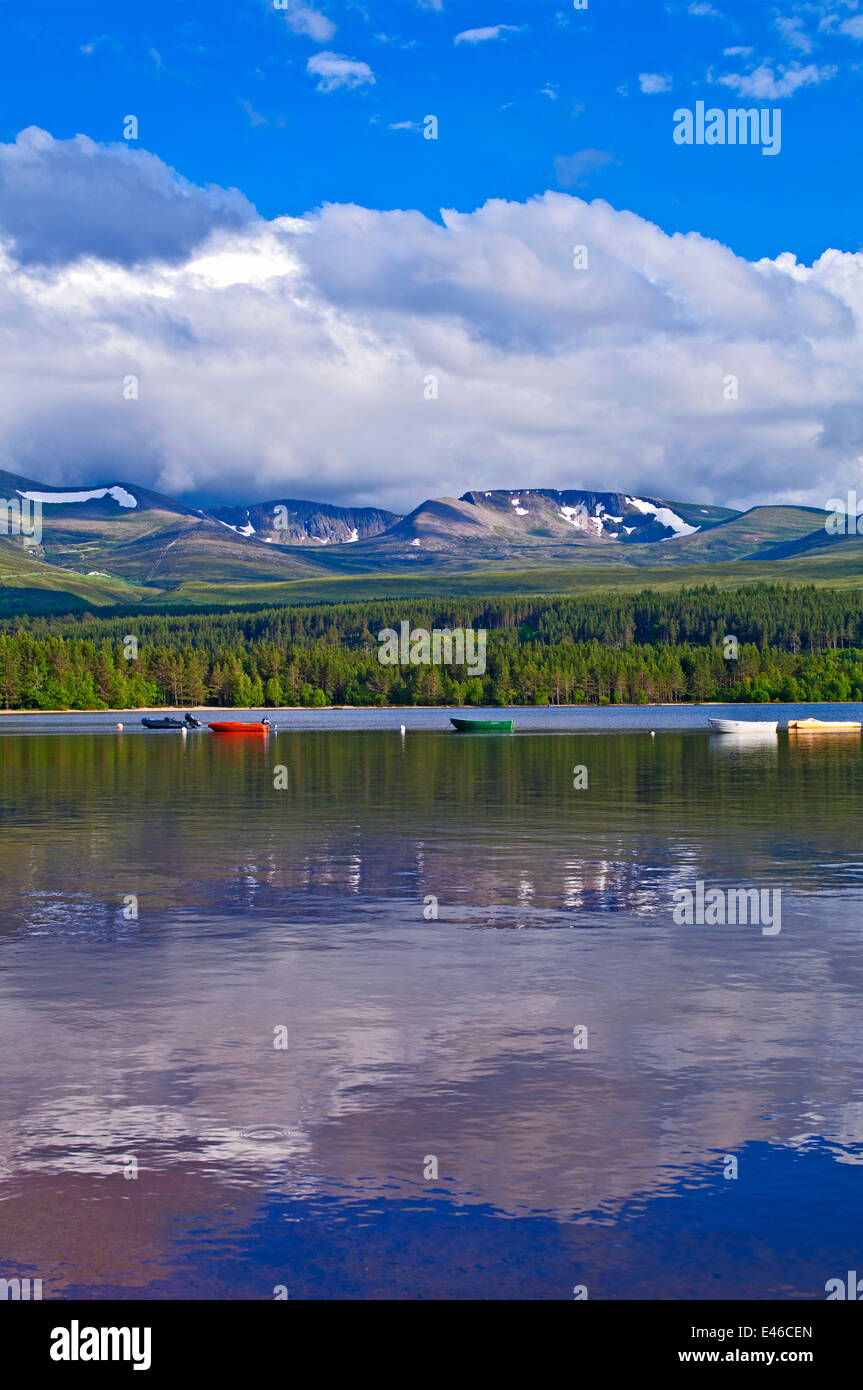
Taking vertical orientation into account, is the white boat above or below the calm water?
above

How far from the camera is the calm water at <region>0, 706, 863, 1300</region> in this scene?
53.0ft

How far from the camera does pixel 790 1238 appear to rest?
16.5 meters

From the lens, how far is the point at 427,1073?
2323 centimetres

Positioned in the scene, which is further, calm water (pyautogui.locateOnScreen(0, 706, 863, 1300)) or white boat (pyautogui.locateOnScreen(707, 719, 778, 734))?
white boat (pyautogui.locateOnScreen(707, 719, 778, 734))

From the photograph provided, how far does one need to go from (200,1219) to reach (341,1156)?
104 inches

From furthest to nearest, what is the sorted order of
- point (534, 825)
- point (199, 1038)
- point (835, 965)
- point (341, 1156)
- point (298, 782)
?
point (298, 782) < point (534, 825) < point (835, 965) < point (199, 1038) < point (341, 1156)

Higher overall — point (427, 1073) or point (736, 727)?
point (736, 727)

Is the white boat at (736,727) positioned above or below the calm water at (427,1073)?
above

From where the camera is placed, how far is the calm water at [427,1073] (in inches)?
636

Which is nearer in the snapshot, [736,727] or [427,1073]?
[427,1073]

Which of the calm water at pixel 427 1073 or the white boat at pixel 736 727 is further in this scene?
the white boat at pixel 736 727
